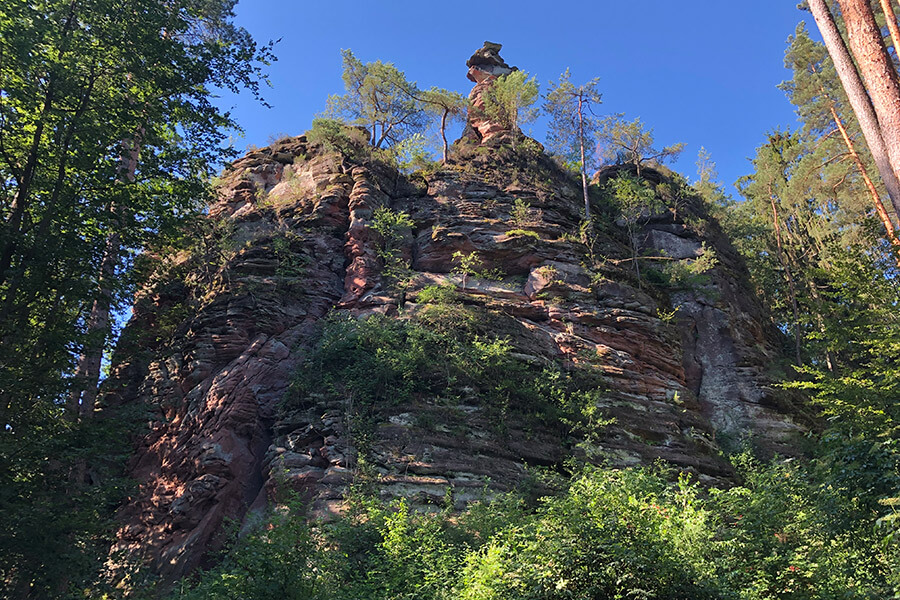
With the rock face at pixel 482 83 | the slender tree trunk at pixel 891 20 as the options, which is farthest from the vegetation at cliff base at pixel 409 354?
the rock face at pixel 482 83

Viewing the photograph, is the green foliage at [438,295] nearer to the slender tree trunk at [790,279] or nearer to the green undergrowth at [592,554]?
the green undergrowth at [592,554]

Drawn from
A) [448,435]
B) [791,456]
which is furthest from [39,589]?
[791,456]

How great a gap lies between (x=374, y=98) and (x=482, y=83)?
6.48 metres

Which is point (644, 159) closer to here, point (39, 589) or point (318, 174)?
point (318, 174)

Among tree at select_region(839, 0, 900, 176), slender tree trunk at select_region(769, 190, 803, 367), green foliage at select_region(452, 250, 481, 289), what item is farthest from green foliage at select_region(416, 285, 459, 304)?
slender tree trunk at select_region(769, 190, 803, 367)

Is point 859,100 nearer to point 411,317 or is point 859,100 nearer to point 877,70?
point 877,70

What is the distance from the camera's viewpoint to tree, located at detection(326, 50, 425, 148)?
24875 millimetres

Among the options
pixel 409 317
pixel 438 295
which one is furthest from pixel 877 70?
pixel 409 317

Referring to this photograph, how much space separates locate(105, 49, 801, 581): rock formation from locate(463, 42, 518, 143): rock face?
2.92 meters

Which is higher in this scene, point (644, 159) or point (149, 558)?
point (644, 159)

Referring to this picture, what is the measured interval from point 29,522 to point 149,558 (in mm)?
3487

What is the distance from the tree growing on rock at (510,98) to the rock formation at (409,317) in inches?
129

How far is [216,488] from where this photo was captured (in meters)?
12.1

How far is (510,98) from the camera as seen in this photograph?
25281mm
